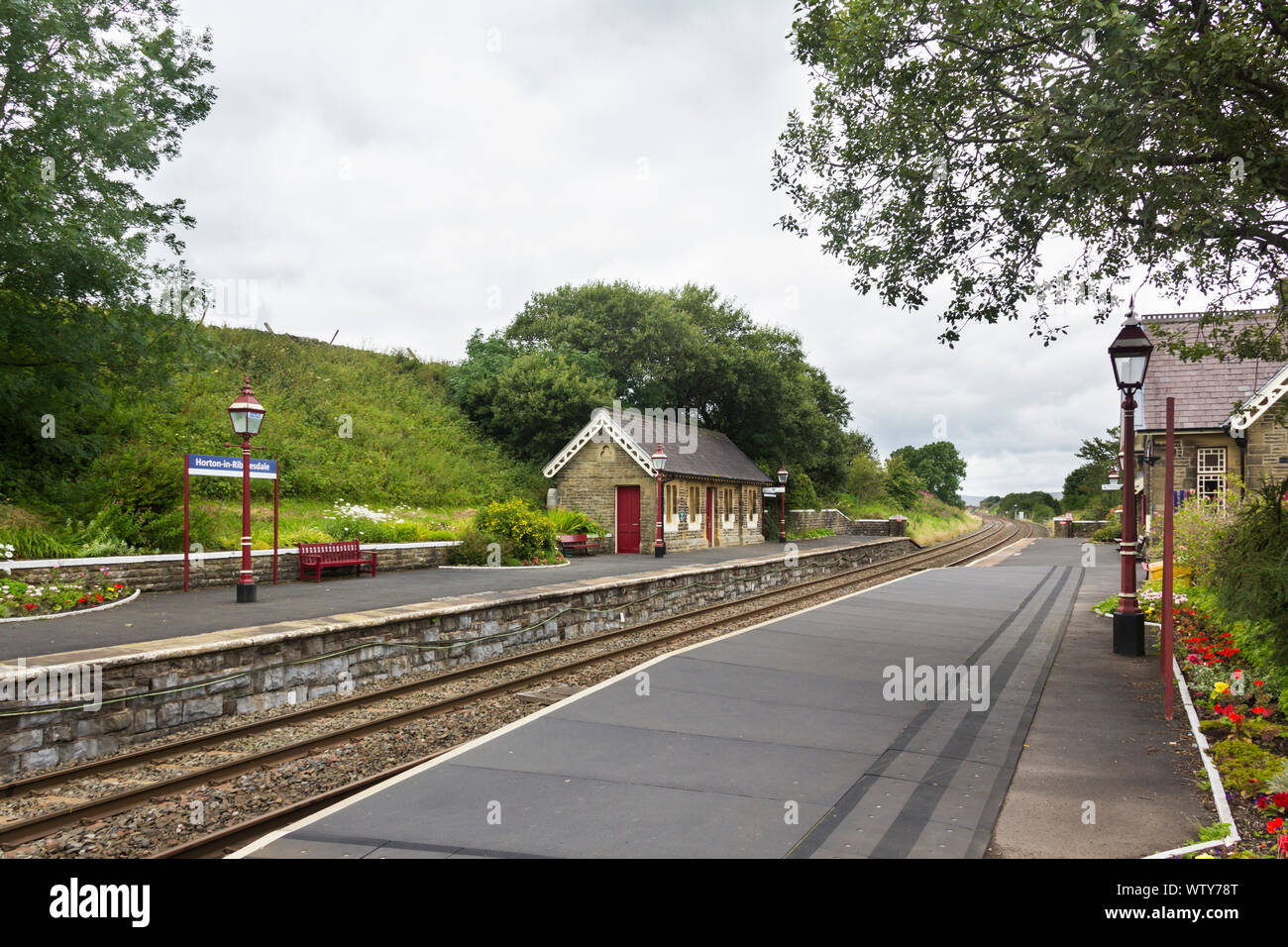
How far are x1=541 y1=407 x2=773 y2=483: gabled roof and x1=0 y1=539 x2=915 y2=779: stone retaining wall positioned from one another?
40.3ft

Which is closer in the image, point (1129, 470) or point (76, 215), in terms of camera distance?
point (1129, 470)

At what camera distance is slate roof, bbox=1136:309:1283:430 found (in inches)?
966

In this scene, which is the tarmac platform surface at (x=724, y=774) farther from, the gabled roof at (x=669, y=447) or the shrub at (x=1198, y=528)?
the gabled roof at (x=669, y=447)

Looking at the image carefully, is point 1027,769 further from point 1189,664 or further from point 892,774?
point 1189,664

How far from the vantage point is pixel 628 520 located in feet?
92.1

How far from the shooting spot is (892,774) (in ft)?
18.5

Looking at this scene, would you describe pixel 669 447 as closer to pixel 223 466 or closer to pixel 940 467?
pixel 223 466

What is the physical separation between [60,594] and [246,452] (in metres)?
3.67

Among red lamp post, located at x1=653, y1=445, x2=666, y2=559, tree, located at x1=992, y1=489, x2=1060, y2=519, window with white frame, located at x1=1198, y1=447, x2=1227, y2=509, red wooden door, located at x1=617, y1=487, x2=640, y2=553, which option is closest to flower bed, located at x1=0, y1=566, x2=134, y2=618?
red lamp post, located at x1=653, y1=445, x2=666, y2=559

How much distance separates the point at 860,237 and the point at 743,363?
27.7 meters

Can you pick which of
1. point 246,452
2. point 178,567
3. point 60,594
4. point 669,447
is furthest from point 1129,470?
point 669,447

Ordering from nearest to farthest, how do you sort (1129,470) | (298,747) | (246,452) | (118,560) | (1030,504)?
1. (298,747)
2. (1129,470)
3. (118,560)
4. (246,452)
5. (1030,504)
